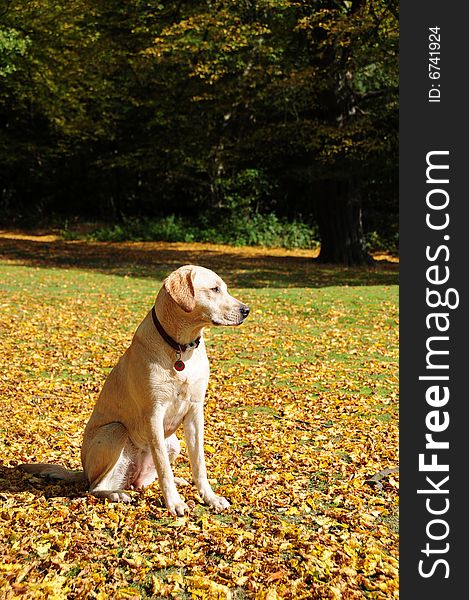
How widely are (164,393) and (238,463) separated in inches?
64.9

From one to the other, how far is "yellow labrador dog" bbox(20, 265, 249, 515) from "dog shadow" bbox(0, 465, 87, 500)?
187 mm

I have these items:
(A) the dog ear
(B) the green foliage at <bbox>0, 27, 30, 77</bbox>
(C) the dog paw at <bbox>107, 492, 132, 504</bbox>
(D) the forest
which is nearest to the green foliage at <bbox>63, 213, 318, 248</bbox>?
(D) the forest

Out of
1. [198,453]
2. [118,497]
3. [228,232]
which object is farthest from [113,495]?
[228,232]

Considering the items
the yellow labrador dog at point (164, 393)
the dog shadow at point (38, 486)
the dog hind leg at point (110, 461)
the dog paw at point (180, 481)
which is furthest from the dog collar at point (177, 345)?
the dog shadow at point (38, 486)

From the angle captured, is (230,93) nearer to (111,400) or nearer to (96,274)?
(96,274)

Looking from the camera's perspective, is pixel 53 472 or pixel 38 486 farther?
pixel 53 472

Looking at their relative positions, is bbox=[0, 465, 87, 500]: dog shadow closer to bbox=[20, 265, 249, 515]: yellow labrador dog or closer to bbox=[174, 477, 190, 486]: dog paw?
bbox=[20, 265, 249, 515]: yellow labrador dog

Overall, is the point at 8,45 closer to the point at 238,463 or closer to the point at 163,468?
the point at 238,463

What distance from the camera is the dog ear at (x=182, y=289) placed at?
4.45 m

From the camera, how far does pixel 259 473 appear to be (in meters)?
5.70

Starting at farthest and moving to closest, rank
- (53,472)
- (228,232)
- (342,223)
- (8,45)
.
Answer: (228,232) → (342,223) → (8,45) → (53,472)

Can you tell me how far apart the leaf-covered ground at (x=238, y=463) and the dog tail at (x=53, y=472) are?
0.24ft

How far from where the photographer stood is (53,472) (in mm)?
5312

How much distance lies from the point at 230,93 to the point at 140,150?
7718mm
